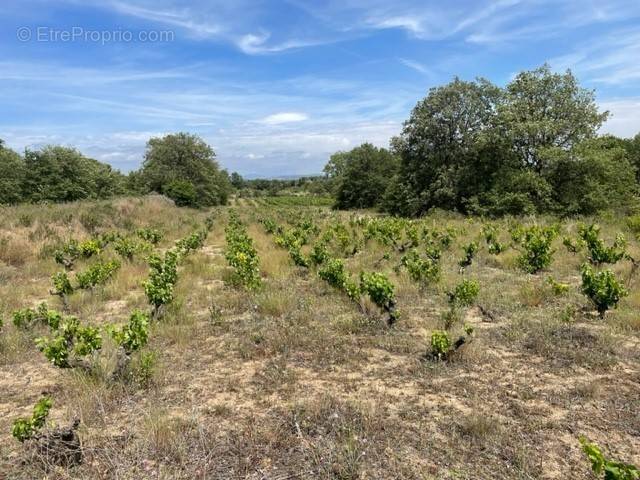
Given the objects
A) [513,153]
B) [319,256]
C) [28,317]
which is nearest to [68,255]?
[28,317]

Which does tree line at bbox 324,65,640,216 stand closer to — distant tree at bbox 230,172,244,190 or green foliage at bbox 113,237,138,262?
green foliage at bbox 113,237,138,262

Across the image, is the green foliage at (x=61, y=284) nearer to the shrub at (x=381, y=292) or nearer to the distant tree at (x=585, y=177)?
the shrub at (x=381, y=292)

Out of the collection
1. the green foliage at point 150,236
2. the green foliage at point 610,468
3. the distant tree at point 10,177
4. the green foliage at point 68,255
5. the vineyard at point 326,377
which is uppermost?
the distant tree at point 10,177

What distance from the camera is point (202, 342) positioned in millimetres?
6125

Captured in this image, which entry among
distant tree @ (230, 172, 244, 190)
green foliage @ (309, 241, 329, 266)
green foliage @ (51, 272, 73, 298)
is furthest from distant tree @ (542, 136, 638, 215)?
distant tree @ (230, 172, 244, 190)

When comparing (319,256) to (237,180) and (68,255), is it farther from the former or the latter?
(237,180)

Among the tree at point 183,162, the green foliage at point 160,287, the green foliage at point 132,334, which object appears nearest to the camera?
the green foliage at point 132,334

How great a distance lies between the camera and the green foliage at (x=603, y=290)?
6453mm

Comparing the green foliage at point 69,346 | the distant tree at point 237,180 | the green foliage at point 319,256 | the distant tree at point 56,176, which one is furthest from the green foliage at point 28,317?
the distant tree at point 237,180

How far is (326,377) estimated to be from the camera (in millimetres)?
4934

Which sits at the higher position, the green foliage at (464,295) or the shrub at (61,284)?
the shrub at (61,284)

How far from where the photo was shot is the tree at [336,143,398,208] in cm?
5059

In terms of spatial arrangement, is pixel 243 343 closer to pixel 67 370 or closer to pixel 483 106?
pixel 67 370

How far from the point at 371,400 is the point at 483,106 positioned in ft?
88.8
